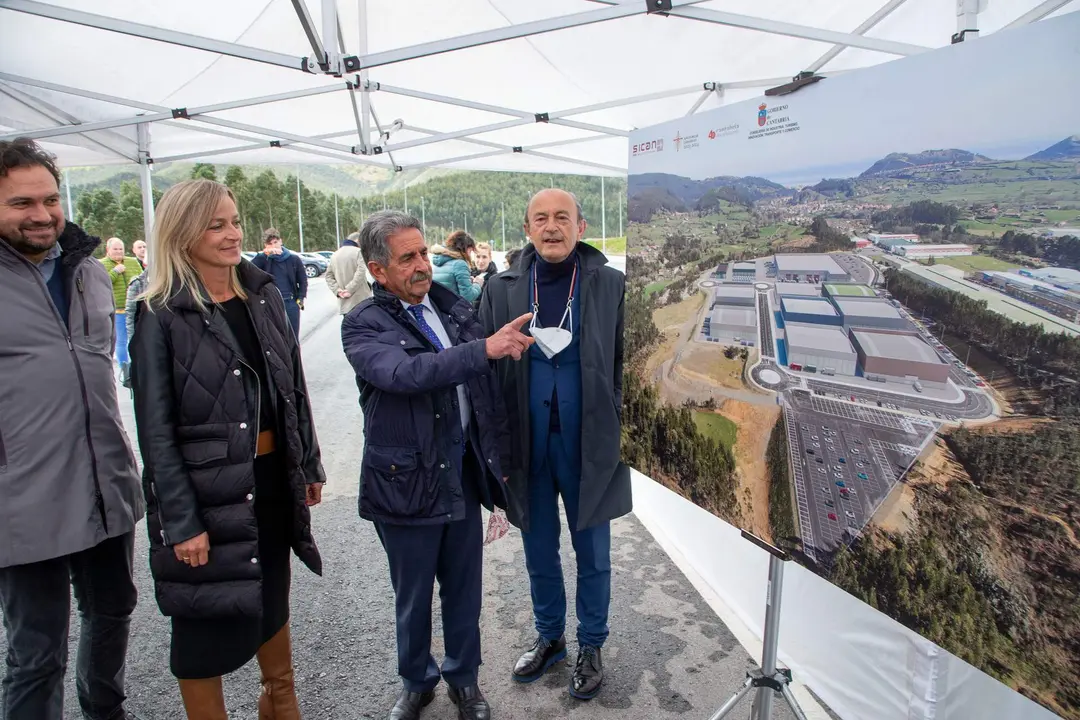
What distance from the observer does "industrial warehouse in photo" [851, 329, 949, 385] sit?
1.23 meters

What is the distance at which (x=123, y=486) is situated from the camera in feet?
6.59

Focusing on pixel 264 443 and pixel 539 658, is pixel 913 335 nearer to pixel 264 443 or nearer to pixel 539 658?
pixel 264 443

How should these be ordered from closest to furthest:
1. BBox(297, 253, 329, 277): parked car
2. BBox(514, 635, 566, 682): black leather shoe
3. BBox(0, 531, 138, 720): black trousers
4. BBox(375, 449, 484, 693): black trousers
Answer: BBox(0, 531, 138, 720): black trousers → BBox(375, 449, 484, 693): black trousers → BBox(514, 635, 566, 682): black leather shoe → BBox(297, 253, 329, 277): parked car

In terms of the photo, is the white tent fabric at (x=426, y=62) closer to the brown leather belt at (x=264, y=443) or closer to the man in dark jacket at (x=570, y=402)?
the man in dark jacket at (x=570, y=402)

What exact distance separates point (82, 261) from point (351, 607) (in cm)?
193

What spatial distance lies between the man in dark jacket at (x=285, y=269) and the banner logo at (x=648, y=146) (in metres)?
6.52

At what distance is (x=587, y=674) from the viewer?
244 cm

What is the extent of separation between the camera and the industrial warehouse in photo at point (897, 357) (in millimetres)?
1230

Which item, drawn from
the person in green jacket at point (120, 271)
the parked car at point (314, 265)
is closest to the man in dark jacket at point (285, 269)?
the person in green jacket at point (120, 271)

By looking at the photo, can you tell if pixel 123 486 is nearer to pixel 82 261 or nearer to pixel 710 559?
pixel 82 261

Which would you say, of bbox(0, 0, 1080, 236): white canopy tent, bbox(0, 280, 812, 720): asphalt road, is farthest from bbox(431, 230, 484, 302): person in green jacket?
bbox(0, 280, 812, 720): asphalt road

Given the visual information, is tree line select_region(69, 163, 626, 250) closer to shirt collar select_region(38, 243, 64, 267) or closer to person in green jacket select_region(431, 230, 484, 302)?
person in green jacket select_region(431, 230, 484, 302)

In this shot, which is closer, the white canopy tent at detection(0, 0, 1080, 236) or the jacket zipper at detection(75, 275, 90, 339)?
the jacket zipper at detection(75, 275, 90, 339)

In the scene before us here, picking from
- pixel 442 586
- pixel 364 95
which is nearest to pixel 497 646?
pixel 442 586
